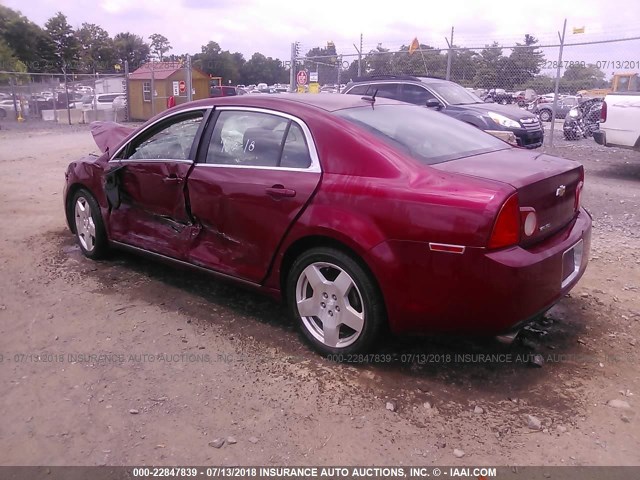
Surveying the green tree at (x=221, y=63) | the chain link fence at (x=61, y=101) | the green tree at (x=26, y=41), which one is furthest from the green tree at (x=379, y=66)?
the green tree at (x=26, y=41)

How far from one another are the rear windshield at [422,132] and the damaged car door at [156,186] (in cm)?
127

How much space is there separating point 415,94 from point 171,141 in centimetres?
720

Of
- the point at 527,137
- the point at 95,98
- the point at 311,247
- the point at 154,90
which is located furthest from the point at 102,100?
the point at 311,247

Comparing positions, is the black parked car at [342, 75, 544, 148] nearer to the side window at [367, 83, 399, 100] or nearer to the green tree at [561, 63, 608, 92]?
the side window at [367, 83, 399, 100]

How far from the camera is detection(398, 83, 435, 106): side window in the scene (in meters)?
10.6

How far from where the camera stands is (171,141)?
A: 446 cm

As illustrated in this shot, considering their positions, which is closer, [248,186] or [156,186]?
[248,186]

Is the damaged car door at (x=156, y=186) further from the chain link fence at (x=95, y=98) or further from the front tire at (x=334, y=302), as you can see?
the chain link fence at (x=95, y=98)

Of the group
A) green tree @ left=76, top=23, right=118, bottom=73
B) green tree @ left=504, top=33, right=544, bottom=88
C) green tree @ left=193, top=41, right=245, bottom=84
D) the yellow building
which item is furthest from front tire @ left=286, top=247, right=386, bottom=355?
green tree @ left=76, top=23, right=118, bottom=73

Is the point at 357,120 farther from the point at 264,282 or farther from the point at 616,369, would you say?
the point at 616,369

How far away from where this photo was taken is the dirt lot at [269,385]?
2.73 m

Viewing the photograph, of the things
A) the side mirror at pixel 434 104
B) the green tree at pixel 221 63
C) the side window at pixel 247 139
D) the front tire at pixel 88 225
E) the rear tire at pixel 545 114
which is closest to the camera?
the side window at pixel 247 139

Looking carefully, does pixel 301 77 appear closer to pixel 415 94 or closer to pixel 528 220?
pixel 415 94

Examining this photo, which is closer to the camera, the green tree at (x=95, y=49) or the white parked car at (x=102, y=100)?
the white parked car at (x=102, y=100)
